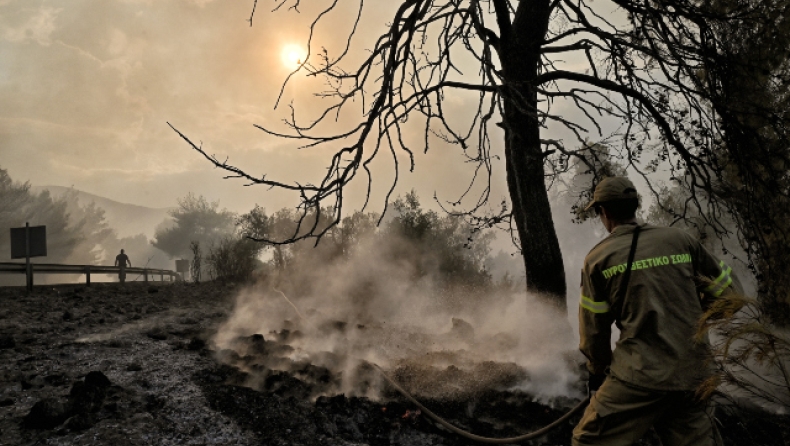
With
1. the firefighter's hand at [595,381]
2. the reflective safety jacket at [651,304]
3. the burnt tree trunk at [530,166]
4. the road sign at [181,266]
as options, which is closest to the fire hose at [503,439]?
the firefighter's hand at [595,381]

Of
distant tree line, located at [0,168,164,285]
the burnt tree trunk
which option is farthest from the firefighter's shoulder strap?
distant tree line, located at [0,168,164,285]

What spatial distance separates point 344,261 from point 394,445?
45.4 feet

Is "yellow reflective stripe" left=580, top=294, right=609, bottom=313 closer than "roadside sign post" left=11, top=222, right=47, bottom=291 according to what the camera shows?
Yes

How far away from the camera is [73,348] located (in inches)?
265

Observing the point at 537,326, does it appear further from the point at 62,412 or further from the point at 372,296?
the point at 372,296

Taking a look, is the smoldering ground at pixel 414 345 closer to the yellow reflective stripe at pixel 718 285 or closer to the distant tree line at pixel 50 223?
the yellow reflective stripe at pixel 718 285

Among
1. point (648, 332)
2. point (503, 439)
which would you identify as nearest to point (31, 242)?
point (503, 439)

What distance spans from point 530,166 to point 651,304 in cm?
411

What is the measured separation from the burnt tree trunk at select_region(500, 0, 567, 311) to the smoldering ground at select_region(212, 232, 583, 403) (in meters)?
0.45

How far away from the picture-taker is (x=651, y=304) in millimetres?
3074

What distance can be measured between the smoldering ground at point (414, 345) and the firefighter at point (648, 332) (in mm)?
2571

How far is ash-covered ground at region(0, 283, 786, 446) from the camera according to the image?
14.5 ft

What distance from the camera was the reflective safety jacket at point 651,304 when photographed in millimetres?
3049

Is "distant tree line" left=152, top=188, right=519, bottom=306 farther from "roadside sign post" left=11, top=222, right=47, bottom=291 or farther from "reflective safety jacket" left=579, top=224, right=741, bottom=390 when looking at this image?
"reflective safety jacket" left=579, top=224, right=741, bottom=390
